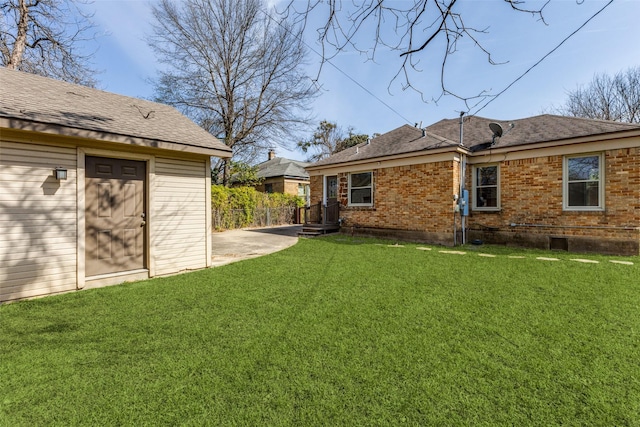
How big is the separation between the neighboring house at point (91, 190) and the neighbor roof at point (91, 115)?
0.07 feet

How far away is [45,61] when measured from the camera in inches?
420

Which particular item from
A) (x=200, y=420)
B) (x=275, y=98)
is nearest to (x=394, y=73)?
(x=200, y=420)

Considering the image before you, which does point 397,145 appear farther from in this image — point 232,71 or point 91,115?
point 232,71

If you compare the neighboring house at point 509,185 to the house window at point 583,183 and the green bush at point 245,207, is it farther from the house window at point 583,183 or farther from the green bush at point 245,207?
the green bush at point 245,207

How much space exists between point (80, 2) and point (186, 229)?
940 cm

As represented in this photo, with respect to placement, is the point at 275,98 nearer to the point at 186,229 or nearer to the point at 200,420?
Result: the point at 186,229

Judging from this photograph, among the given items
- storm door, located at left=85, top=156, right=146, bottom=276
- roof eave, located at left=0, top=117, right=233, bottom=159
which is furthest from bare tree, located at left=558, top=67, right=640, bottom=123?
storm door, located at left=85, top=156, right=146, bottom=276

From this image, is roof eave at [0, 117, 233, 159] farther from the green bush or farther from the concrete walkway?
the green bush

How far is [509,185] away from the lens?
30.3 ft

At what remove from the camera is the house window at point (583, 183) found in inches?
312

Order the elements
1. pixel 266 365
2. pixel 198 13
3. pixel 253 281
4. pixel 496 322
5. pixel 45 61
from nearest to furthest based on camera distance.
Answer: pixel 266 365 → pixel 496 322 → pixel 253 281 → pixel 45 61 → pixel 198 13

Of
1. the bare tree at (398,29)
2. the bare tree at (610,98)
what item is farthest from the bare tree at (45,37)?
the bare tree at (610,98)

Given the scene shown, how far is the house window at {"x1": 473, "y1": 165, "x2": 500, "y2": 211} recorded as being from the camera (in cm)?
962

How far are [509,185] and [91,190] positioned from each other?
1096 cm
